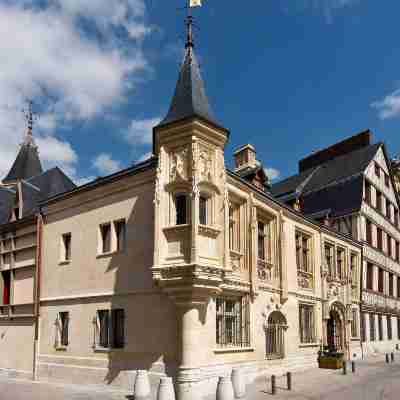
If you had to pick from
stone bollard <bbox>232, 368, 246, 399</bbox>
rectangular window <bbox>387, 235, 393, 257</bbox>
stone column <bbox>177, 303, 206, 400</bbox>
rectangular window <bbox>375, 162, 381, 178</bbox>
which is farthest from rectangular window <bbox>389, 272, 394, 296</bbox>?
stone column <bbox>177, 303, 206, 400</bbox>

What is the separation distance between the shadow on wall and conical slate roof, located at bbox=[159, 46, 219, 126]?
8.16 ft

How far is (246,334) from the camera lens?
607 inches

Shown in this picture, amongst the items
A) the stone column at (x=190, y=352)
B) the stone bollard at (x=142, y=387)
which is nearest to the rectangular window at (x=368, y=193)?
the stone column at (x=190, y=352)

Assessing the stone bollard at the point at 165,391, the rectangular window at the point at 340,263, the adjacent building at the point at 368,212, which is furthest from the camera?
the adjacent building at the point at 368,212

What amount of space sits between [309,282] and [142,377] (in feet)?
33.3

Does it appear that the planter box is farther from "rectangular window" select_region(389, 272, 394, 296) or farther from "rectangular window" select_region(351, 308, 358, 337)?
"rectangular window" select_region(389, 272, 394, 296)

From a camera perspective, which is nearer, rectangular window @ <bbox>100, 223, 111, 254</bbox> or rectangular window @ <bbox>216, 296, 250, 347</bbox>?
rectangular window @ <bbox>216, 296, 250, 347</bbox>

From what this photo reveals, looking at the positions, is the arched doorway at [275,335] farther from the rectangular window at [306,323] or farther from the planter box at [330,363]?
the planter box at [330,363]

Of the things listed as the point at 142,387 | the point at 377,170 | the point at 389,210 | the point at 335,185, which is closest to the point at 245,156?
the point at 335,185

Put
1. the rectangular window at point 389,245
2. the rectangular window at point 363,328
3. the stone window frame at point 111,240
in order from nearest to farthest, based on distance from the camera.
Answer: the stone window frame at point 111,240 → the rectangular window at point 363,328 → the rectangular window at point 389,245

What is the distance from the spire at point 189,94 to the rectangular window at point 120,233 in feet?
12.0

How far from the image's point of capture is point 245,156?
1051 inches

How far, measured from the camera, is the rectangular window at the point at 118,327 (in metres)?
14.9

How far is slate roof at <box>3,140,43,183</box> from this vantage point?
34719 millimetres
